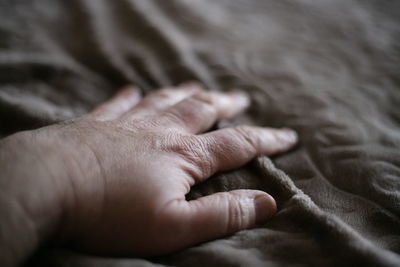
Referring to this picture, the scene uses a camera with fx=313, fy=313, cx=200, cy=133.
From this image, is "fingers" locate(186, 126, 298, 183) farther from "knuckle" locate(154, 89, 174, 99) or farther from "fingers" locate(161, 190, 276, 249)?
"knuckle" locate(154, 89, 174, 99)

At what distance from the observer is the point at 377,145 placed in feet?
2.15

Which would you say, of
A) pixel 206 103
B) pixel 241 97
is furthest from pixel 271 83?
pixel 206 103

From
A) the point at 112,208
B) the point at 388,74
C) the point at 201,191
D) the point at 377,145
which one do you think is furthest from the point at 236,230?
the point at 388,74

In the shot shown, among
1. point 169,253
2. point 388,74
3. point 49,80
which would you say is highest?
point 388,74

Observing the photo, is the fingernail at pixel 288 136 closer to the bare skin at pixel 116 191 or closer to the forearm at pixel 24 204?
the bare skin at pixel 116 191

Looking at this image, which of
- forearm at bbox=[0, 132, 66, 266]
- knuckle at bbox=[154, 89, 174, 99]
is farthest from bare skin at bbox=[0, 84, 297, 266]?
knuckle at bbox=[154, 89, 174, 99]

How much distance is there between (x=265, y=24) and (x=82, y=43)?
0.56 meters

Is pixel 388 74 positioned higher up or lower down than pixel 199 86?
higher up

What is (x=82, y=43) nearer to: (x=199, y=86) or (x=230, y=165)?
(x=199, y=86)

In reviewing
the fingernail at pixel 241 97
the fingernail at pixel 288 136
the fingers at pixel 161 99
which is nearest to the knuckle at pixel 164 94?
the fingers at pixel 161 99

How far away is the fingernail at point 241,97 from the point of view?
79 centimetres

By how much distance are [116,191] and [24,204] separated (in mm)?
128

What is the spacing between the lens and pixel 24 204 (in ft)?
1.44

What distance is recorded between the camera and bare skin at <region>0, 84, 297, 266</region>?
0.45 m
